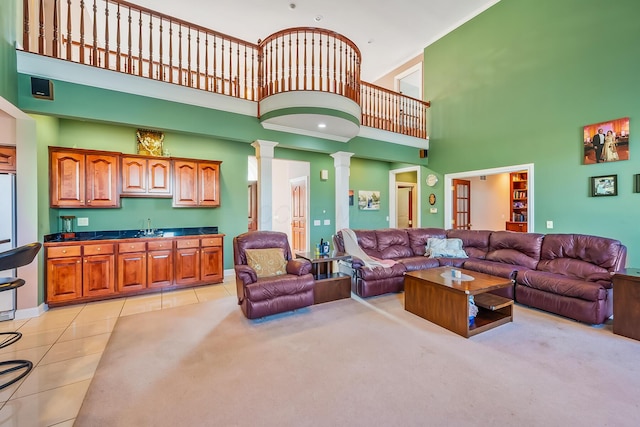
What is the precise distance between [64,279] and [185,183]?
2.10 meters

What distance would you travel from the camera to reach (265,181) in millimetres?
4883

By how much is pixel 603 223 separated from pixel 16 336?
7.60 meters

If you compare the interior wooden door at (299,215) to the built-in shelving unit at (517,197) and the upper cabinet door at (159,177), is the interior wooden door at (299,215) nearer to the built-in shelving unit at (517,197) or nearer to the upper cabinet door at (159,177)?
the upper cabinet door at (159,177)

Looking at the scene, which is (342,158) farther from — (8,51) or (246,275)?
(8,51)

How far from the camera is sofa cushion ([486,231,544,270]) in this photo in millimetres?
4266

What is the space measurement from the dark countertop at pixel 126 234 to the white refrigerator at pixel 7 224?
463 mm

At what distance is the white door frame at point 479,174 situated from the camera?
4949 mm

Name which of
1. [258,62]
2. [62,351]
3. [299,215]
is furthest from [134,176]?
[299,215]

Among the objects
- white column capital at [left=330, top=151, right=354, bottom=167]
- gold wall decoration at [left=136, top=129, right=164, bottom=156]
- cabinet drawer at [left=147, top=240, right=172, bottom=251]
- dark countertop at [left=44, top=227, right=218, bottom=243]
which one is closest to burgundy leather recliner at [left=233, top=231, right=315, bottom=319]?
cabinet drawer at [left=147, top=240, right=172, bottom=251]

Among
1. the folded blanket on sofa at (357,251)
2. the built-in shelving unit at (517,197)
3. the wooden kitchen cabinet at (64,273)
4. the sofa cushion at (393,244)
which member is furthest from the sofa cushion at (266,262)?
the built-in shelving unit at (517,197)

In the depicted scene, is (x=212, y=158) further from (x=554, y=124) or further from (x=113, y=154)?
(x=554, y=124)

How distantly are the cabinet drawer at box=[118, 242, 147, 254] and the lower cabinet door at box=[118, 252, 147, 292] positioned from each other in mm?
60

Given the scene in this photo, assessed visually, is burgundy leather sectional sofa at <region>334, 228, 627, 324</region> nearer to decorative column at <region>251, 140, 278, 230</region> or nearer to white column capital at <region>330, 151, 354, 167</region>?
decorative column at <region>251, 140, 278, 230</region>

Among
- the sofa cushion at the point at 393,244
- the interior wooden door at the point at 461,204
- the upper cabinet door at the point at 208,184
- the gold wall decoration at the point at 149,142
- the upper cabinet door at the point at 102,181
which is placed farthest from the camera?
the interior wooden door at the point at 461,204
